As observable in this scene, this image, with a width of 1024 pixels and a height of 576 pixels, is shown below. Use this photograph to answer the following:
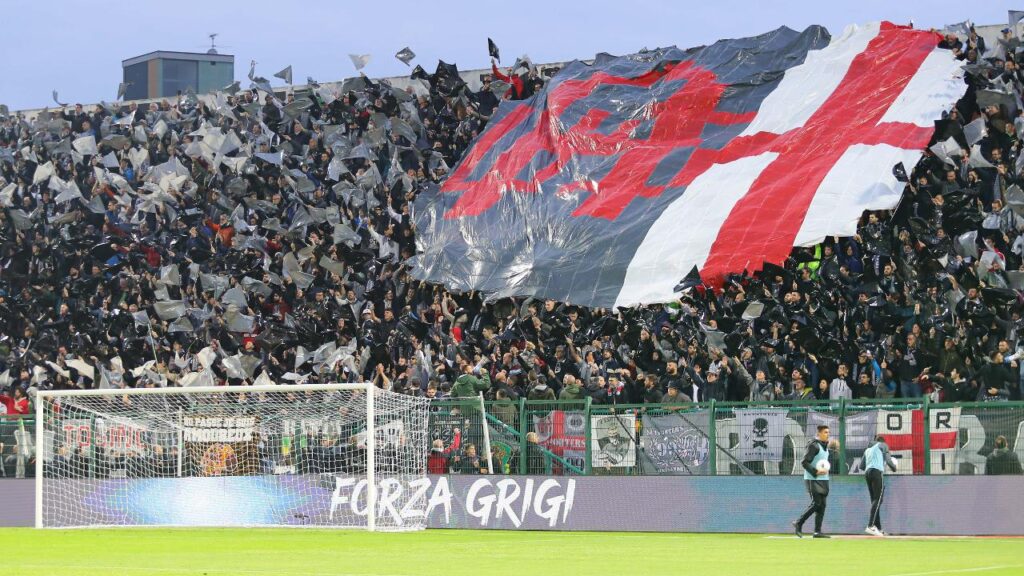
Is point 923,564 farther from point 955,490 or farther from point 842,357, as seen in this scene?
point 842,357

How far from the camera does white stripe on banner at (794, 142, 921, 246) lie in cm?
2633

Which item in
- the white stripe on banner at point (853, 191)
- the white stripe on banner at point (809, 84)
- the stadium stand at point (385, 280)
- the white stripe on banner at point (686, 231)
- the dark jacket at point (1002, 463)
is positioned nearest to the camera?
the dark jacket at point (1002, 463)

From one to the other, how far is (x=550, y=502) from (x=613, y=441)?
1.50m

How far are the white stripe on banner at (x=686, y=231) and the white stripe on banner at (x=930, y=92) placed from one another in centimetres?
268

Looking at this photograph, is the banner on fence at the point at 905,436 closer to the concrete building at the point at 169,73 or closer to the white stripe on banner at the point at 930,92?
the white stripe on banner at the point at 930,92

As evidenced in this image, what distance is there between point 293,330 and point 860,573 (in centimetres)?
2005

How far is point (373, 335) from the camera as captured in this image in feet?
98.0

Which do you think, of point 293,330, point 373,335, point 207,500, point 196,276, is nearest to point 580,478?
point 207,500

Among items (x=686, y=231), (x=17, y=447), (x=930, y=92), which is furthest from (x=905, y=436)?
(x=17, y=447)

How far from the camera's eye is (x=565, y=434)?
23.0m

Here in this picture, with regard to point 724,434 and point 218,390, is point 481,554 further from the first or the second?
point 218,390

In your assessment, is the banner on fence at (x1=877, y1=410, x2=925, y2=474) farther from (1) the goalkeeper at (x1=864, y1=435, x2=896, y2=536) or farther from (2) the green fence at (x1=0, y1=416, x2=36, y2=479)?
(2) the green fence at (x1=0, y1=416, x2=36, y2=479)

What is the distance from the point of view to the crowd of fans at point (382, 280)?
23.1 meters

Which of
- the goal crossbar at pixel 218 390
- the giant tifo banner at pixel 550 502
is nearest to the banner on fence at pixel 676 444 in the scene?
the giant tifo banner at pixel 550 502
